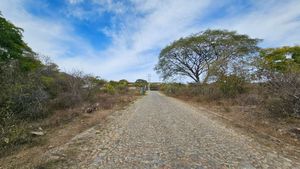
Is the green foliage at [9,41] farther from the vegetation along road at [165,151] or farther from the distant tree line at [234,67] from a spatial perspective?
the distant tree line at [234,67]

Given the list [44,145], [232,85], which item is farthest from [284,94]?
[44,145]

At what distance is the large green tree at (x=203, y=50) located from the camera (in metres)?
20.9

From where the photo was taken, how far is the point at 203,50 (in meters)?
22.6

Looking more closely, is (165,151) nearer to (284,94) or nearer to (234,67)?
(284,94)

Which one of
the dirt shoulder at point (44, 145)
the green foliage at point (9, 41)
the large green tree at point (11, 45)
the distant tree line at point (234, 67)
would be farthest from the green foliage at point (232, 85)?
the green foliage at point (9, 41)

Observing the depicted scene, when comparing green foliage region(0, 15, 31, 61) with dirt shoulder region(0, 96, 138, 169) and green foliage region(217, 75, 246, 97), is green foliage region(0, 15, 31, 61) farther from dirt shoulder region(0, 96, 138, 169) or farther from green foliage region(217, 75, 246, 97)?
green foliage region(217, 75, 246, 97)

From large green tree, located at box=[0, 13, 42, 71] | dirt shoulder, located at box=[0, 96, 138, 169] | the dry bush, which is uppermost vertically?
large green tree, located at box=[0, 13, 42, 71]

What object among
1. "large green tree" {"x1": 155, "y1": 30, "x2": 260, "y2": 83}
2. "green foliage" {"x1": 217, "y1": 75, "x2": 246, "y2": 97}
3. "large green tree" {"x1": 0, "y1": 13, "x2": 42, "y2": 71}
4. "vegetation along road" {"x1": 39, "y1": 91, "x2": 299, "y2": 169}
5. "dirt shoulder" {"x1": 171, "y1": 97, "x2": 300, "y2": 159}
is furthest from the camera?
"large green tree" {"x1": 155, "y1": 30, "x2": 260, "y2": 83}

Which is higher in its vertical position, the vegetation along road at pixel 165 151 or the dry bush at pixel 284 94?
the dry bush at pixel 284 94

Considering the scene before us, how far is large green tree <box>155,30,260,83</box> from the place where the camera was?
2095 cm

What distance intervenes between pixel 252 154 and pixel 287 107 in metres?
4.62

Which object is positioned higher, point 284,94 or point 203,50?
point 203,50

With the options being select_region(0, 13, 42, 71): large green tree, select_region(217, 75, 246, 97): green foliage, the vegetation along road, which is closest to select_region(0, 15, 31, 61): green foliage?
select_region(0, 13, 42, 71): large green tree

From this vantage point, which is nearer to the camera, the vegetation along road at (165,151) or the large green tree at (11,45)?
the vegetation along road at (165,151)
